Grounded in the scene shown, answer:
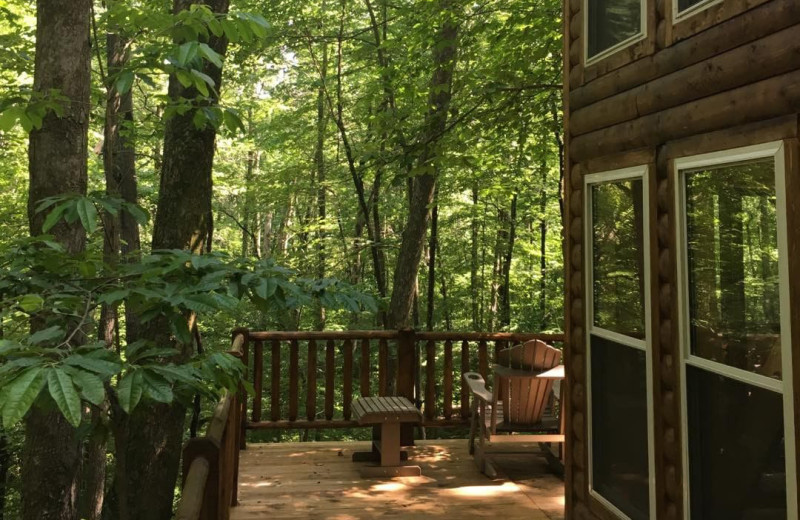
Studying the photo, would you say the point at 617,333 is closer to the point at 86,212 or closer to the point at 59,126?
the point at 86,212

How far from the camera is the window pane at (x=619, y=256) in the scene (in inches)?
143

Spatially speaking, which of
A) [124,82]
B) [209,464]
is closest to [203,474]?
[209,464]

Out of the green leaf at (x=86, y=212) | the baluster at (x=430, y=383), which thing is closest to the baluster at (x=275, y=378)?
the baluster at (x=430, y=383)

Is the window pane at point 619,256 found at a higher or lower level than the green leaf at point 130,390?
higher

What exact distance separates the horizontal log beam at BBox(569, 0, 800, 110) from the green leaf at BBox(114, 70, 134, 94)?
255cm

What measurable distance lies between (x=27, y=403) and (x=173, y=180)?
409 cm

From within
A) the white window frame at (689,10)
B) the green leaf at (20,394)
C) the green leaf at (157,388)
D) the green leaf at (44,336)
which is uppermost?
the white window frame at (689,10)

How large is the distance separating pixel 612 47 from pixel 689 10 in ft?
2.44

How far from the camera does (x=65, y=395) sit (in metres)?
1.62

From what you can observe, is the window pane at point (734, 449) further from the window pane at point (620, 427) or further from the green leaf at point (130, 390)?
the green leaf at point (130, 390)

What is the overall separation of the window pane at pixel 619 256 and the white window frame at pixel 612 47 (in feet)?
2.46

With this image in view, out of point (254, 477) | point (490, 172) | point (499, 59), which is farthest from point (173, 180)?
point (490, 172)

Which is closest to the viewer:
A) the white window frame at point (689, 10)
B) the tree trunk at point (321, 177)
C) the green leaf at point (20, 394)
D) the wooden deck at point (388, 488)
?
the green leaf at point (20, 394)

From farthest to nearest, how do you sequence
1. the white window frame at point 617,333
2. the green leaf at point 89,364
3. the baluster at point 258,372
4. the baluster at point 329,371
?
the baluster at point 329,371, the baluster at point 258,372, the white window frame at point 617,333, the green leaf at point 89,364
